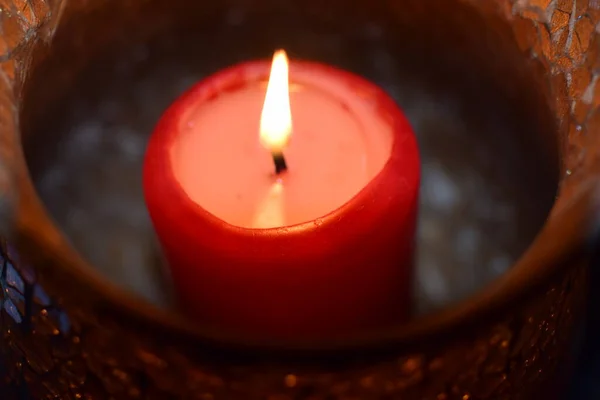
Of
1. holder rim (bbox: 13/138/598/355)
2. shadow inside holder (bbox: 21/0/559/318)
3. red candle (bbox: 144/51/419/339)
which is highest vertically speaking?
shadow inside holder (bbox: 21/0/559/318)

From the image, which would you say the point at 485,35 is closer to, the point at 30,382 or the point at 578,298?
the point at 578,298

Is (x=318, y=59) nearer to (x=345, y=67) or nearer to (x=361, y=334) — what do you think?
(x=345, y=67)

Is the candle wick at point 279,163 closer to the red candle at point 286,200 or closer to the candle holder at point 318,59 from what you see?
the red candle at point 286,200

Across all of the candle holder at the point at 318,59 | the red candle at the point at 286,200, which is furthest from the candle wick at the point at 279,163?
the candle holder at the point at 318,59

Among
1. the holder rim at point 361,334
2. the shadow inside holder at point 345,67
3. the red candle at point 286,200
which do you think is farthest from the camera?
the shadow inside holder at point 345,67

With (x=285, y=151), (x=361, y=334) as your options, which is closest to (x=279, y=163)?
(x=285, y=151)

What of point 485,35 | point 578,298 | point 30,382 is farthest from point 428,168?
point 30,382

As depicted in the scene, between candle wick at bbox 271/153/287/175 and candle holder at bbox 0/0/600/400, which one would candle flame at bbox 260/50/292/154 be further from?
candle holder at bbox 0/0/600/400

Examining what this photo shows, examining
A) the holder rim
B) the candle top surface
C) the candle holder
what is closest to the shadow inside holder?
the candle holder
